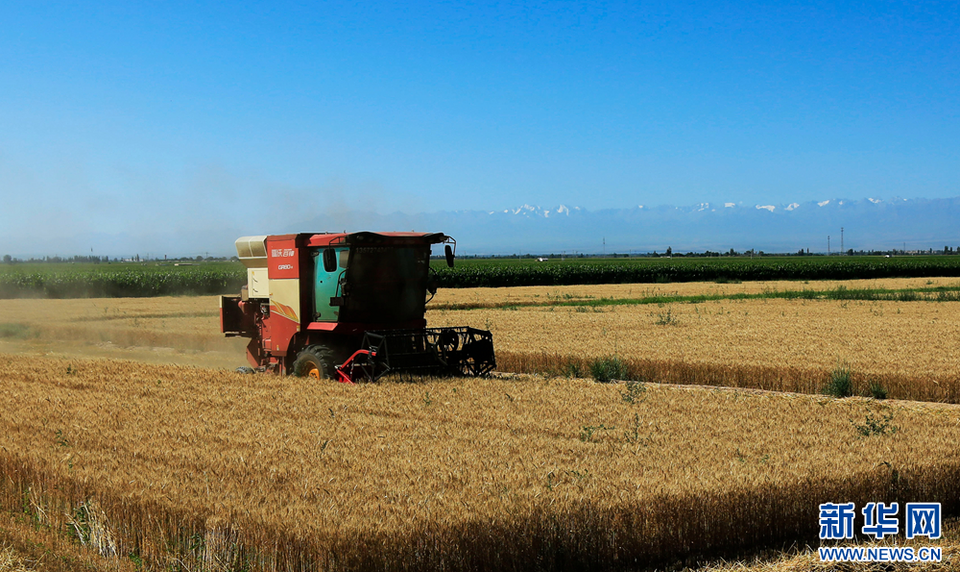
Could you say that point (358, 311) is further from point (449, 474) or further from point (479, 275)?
point (479, 275)

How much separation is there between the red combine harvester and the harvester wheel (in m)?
0.02

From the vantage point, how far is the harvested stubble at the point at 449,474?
656 centimetres

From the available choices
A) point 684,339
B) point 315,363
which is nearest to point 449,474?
point 315,363

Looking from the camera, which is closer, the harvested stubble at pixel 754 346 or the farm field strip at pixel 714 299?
the harvested stubble at pixel 754 346

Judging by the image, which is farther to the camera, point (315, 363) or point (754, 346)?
point (754, 346)

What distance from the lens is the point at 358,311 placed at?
49.8 feet

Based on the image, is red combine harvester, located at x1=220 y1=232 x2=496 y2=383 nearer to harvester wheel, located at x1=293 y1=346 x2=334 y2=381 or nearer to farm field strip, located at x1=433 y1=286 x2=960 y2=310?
harvester wheel, located at x1=293 y1=346 x2=334 y2=381

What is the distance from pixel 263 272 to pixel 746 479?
12.3 meters

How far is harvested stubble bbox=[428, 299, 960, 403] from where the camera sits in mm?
16938

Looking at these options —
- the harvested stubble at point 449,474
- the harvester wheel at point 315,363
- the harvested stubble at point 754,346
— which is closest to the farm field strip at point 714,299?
the harvested stubble at point 754,346

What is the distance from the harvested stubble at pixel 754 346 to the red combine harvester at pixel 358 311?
4.97 metres

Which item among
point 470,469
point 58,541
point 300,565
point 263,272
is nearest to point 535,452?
point 470,469

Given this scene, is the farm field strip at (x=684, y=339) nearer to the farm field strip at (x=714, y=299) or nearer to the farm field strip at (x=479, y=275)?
the farm field strip at (x=714, y=299)

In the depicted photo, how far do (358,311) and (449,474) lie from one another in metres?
7.61
